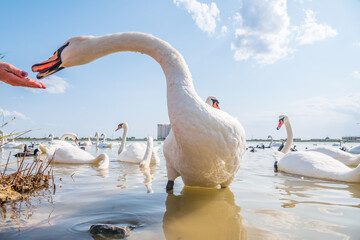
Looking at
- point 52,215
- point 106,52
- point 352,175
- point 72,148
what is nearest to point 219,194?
point 52,215

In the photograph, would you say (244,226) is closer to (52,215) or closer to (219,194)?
(219,194)

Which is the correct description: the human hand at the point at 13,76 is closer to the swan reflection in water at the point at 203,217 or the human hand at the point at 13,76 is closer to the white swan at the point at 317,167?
the swan reflection in water at the point at 203,217

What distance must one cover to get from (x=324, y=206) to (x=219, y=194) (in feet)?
4.89

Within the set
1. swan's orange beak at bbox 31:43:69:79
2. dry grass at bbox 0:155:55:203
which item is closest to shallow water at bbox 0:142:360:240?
dry grass at bbox 0:155:55:203

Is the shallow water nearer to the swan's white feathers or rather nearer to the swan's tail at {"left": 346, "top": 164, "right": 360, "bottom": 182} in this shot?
the swan's tail at {"left": 346, "top": 164, "right": 360, "bottom": 182}

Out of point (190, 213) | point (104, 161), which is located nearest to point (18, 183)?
point (190, 213)

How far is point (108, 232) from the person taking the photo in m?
2.20

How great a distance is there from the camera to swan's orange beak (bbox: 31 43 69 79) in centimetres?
384

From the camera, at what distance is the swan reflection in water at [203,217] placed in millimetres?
2318

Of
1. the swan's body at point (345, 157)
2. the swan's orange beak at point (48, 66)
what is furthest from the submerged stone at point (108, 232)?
the swan's body at point (345, 157)

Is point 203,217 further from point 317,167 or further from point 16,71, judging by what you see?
point 317,167

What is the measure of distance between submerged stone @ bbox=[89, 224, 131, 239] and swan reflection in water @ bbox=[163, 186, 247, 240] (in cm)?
38

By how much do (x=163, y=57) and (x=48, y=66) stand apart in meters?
1.83

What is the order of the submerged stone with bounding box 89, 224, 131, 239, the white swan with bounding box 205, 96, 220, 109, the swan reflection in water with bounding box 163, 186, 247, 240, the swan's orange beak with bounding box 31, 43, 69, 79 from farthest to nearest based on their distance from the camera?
the white swan with bounding box 205, 96, 220, 109, the swan's orange beak with bounding box 31, 43, 69, 79, the swan reflection in water with bounding box 163, 186, 247, 240, the submerged stone with bounding box 89, 224, 131, 239
